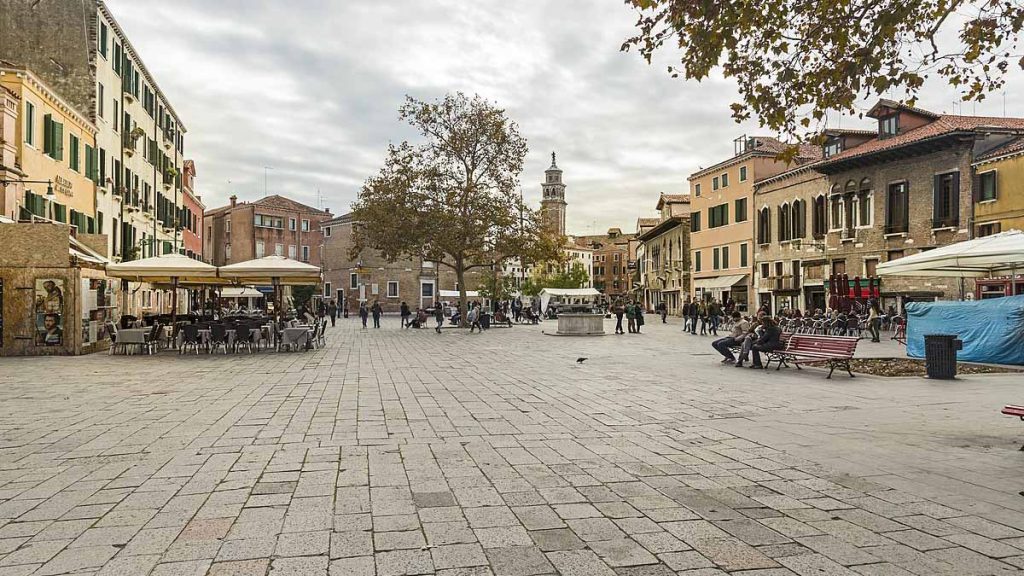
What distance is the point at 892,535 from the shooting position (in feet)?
13.7

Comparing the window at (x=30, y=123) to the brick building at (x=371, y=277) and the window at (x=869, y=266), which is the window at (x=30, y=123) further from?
the brick building at (x=371, y=277)

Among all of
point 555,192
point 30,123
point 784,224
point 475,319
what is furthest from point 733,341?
point 555,192

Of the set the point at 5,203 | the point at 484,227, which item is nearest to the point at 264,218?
the point at 484,227

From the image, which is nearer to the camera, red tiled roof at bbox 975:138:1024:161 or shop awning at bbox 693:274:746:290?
red tiled roof at bbox 975:138:1024:161

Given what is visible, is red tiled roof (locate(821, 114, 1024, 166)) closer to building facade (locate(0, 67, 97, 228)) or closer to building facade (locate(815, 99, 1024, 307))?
building facade (locate(815, 99, 1024, 307))

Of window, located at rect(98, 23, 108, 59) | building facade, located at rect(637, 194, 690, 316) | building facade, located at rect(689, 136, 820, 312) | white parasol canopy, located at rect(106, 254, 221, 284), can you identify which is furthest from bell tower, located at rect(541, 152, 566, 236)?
white parasol canopy, located at rect(106, 254, 221, 284)

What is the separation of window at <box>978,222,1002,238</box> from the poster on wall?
3147 centimetres

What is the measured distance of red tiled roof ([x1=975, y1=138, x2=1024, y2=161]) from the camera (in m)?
26.9

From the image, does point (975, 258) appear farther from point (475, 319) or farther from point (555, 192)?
point (555, 192)

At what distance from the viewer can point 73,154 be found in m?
24.6

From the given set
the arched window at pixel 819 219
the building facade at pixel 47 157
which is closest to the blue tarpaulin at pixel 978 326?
the building facade at pixel 47 157

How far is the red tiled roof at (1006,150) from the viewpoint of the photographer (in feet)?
88.3

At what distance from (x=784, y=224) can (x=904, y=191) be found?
32.6ft

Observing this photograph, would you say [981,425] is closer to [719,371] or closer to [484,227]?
[719,371]
